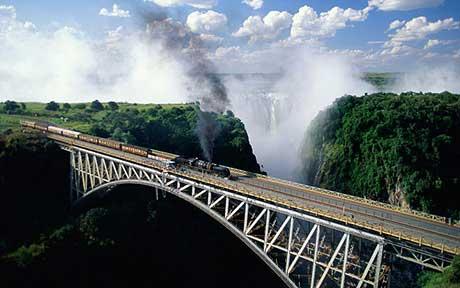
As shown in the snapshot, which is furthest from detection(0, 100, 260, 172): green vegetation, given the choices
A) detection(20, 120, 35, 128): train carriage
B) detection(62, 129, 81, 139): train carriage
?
detection(62, 129, 81, 139): train carriage

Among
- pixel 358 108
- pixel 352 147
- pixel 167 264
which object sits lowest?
pixel 167 264

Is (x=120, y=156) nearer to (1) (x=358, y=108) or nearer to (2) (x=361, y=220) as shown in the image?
(2) (x=361, y=220)

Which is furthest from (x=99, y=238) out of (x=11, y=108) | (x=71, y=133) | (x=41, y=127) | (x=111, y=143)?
(x=11, y=108)

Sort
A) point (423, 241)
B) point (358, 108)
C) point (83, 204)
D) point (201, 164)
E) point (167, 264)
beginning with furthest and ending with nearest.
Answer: point (358, 108) < point (83, 204) < point (167, 264) < point (201, 164) < point (423, 241)

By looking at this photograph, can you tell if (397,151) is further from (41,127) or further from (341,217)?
(41,127)

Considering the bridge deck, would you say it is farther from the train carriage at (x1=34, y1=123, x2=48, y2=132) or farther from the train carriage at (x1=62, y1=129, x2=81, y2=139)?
the train carriage at (x1=34, y1=123, x2=48, y2=132)

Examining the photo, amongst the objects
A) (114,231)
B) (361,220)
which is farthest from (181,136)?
(361,220)

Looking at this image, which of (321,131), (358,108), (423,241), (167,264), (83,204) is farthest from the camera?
(321,131)

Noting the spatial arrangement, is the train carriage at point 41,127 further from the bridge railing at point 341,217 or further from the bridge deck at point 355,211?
the bridge railing at point 341,217
